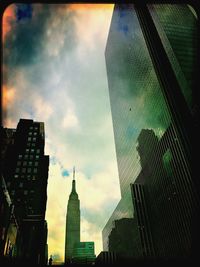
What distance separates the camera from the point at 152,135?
83.9m

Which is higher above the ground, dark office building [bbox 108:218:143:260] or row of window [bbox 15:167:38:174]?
row of window [bbox 15:167:38:174]

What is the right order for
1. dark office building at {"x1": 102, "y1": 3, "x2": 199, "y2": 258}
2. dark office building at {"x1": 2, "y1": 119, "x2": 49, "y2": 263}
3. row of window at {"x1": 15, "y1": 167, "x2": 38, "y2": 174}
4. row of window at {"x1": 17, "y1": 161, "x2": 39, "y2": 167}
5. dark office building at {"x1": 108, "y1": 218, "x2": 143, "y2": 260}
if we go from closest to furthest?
dark office building at {"x1": 102, "y1": 3, "x2": 199, "y2": 258}
dark office building at {"x1": 2, "y1": 119, "x2": 49, "y2": 263}
row of window at {"x1": 15, "y1": 167, "x2": 38, "y2": 174}
row of window at {"x1": 17, "y1": 161, "x2": 39, "y2": 167}
dark office building at {"x1": 108, "y1": 218, "x2": 143, "y2": 260}

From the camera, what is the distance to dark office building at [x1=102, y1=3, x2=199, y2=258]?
193 feet

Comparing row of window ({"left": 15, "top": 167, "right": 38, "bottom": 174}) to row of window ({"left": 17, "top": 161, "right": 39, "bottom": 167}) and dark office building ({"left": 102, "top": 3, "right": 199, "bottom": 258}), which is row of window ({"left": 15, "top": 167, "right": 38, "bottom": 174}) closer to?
row of window ({"left": 17, "top": 161, "right": 39, "bottom": 167})

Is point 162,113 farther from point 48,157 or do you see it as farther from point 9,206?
point 9,206

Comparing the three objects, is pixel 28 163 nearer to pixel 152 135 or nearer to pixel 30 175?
pixel 30 175

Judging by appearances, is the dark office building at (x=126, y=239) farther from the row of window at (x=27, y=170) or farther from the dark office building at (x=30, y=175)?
the row of window at (x=27, y=170)

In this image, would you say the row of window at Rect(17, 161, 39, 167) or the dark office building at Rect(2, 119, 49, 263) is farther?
the row of window at Rect(17, 161, 39, 167)

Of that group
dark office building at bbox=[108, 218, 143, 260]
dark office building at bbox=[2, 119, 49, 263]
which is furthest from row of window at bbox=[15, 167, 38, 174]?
dark office building at bbox=[108, 218, 143, 260]

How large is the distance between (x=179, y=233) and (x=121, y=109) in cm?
5840

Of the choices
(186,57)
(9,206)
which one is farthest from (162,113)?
(9,206)

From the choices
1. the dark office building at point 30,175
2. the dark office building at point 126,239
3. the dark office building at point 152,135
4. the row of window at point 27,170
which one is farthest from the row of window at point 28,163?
the dark office building at point 126,239

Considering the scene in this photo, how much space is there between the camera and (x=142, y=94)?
8481 centimetres

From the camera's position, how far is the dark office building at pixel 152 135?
193ft
